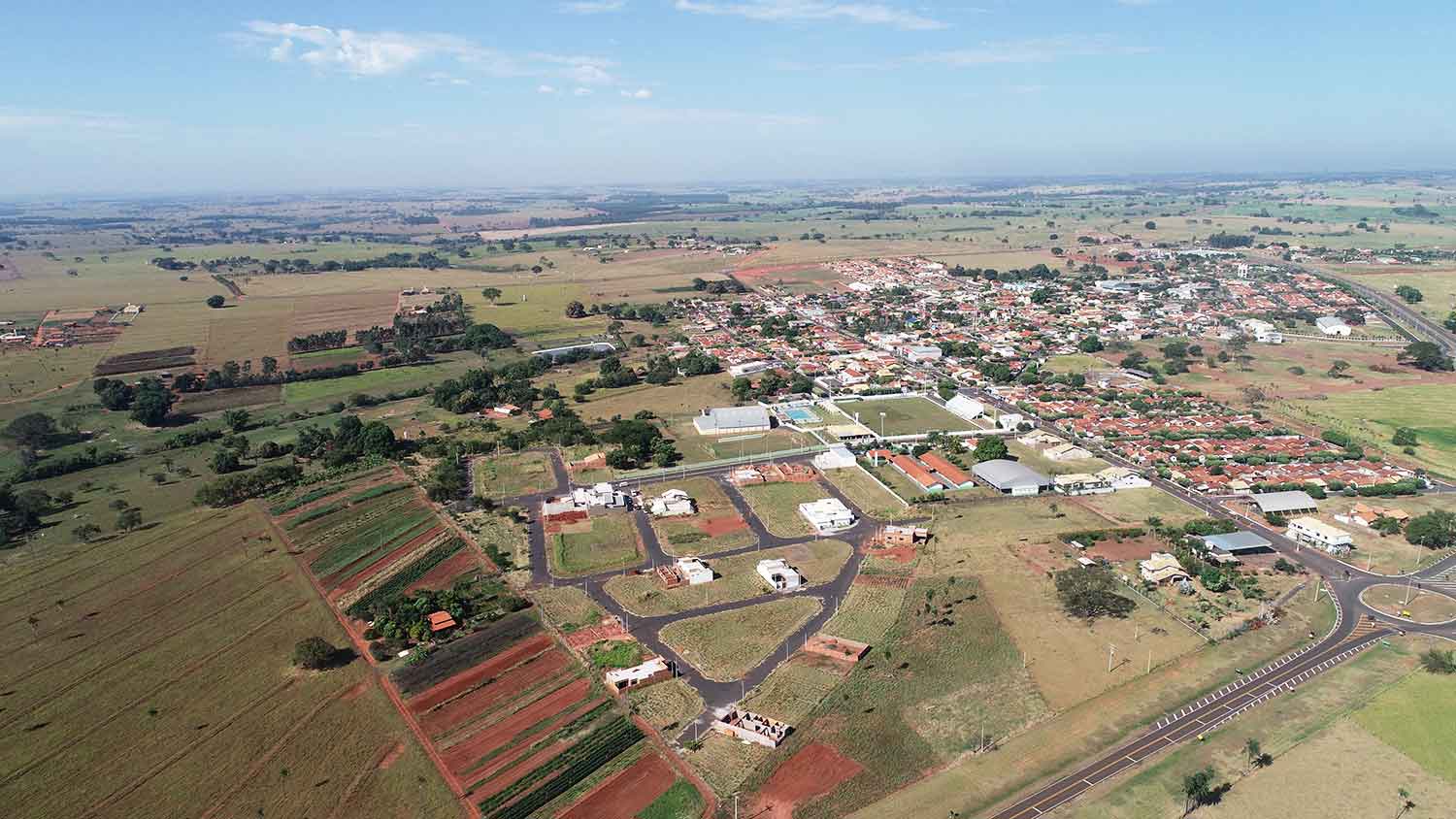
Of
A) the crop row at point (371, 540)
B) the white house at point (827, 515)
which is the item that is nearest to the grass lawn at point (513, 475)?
the crop row at point (371, 540)

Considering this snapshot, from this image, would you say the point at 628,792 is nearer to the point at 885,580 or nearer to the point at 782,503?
the point at 885,580

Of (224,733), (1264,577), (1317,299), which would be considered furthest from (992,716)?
(1317,299)

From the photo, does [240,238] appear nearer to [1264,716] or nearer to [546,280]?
[546,280]

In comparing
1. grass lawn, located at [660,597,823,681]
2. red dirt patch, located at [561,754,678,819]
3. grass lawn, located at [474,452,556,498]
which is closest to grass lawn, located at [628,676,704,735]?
grass lawn, located at [660,597,823,681]

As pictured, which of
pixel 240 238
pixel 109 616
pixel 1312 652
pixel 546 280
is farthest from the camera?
pixel 240 238

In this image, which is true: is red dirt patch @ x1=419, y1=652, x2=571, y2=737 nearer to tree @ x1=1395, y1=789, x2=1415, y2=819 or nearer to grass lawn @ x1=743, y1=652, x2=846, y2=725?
grass lawn @ x1=743, y1=652, x2=846, y2=725

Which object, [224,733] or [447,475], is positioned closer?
[224,733]

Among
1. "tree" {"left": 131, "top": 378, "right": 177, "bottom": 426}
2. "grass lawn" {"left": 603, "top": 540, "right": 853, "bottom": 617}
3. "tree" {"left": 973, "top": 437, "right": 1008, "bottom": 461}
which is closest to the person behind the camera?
"grass lawn" {"left": 603, "top": 540, "right": 853, "bottom": 617}
